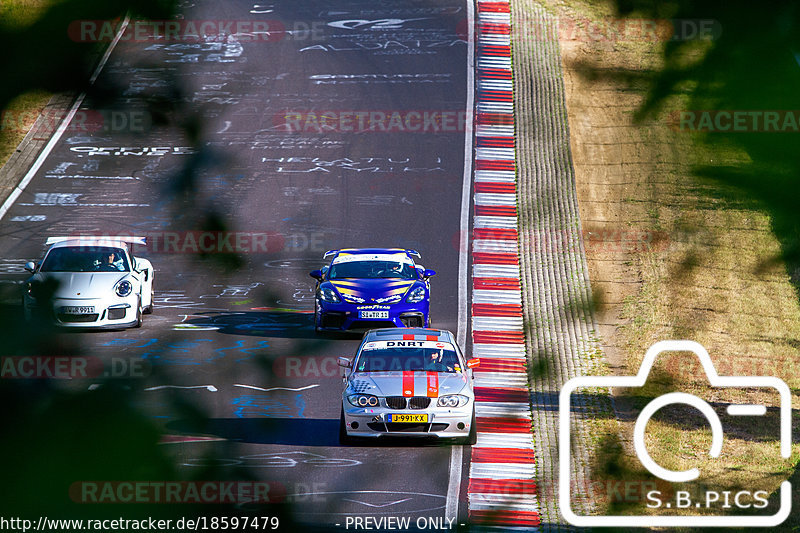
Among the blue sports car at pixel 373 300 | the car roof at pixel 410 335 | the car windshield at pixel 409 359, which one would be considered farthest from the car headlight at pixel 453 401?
the blue sports car at pixel 373 300

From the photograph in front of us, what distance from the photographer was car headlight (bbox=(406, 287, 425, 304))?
57.1ft

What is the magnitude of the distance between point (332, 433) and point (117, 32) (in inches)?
451

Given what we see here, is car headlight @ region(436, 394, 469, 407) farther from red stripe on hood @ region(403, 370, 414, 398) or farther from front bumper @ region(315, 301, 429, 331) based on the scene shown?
front bumper @ region(315, 301, 429, 331)

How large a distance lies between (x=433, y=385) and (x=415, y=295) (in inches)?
195

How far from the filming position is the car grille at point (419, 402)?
12.3 meters

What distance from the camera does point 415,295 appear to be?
17.5 meters

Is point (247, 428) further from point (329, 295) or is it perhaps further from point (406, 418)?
point (329, 295)

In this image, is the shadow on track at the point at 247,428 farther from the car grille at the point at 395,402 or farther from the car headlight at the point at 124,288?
the car headlight at the point at 124,288

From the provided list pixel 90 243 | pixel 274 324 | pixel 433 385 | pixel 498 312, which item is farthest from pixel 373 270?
pixel 90 243

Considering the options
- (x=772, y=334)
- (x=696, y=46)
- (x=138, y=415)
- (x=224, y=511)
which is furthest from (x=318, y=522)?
(x=772, y=334)

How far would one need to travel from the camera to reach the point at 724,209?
2000 millimetres

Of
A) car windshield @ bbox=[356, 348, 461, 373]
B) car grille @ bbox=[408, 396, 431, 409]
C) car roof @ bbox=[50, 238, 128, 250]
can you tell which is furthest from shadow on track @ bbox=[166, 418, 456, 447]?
car windshield @ bbox=[356, 348, 461, 373]

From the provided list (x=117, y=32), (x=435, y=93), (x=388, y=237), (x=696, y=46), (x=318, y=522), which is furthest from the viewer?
(x=435, y=93)

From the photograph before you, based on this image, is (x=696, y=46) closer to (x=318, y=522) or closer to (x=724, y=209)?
(x=724, y=209)
